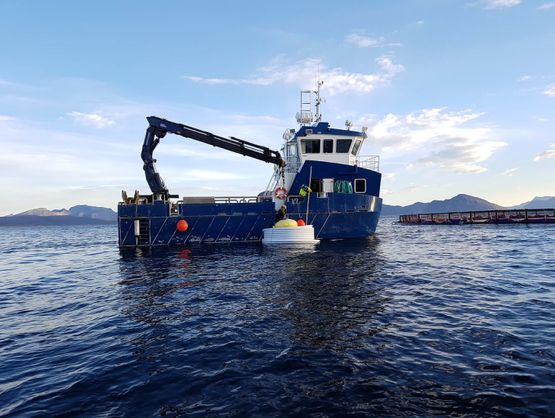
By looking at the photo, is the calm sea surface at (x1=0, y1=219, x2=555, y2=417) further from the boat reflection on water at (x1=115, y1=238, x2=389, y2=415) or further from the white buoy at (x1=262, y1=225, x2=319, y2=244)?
the white buoy at (x1=262, y1=225, x2=319, y2=244)

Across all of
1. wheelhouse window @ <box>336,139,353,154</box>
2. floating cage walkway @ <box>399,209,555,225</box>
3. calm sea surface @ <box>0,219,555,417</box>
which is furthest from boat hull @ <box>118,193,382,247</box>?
floating cage walkway @ <box>399,209,555,225</box>

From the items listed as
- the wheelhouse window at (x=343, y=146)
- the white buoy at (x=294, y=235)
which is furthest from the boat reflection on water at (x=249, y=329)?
the wheelhouse window at (x=343, y=146)

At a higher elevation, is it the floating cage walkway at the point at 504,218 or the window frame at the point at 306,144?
the window frame at the point at 306,144

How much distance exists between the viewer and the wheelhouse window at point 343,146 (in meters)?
29.3

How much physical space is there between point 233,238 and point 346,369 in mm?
22435

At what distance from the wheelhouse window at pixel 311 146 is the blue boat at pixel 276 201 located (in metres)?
0.06

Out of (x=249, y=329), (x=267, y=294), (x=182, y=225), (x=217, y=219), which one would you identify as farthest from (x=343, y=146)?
(x=249, y=329)

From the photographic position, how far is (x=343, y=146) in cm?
2947

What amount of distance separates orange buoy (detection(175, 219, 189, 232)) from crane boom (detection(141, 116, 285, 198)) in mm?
3407

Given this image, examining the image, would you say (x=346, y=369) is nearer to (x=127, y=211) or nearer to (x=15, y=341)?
(x=15, y=341)

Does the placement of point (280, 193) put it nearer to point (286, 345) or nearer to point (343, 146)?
point (343, 146)

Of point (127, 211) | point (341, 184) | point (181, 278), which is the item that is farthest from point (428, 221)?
point (181, 278)

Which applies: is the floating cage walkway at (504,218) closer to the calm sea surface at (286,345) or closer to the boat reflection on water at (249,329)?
the calm sea surface at (286,345)

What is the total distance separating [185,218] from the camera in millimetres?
27297
